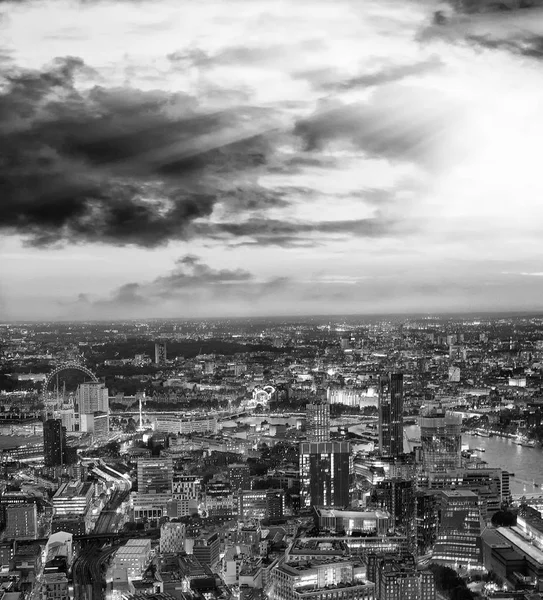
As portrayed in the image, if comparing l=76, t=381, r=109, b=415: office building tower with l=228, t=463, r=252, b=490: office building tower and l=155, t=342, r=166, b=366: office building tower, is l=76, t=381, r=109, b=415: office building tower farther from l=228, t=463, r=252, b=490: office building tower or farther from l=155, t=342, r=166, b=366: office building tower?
l=228, t=463, r=252, b=490: office building tower

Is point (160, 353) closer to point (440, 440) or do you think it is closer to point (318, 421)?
point (318, 421)

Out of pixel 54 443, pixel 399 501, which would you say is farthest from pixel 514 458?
pixel 54 443

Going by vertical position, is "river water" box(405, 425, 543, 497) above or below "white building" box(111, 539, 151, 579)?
below

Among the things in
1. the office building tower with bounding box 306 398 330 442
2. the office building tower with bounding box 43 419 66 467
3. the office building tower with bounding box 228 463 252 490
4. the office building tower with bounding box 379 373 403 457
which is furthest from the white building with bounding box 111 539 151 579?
the office building tower with bounding box 379 373 403 457

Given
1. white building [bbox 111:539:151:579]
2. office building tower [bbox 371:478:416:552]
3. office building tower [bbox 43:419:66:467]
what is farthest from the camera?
office building tower [bbox 43:419:66:467]

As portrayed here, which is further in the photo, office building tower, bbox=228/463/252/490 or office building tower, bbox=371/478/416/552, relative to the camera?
office building tower, bbox=228/463/252/490

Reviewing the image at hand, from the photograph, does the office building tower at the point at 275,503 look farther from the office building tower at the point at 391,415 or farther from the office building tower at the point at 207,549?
the office building tower at the point at 391,415
